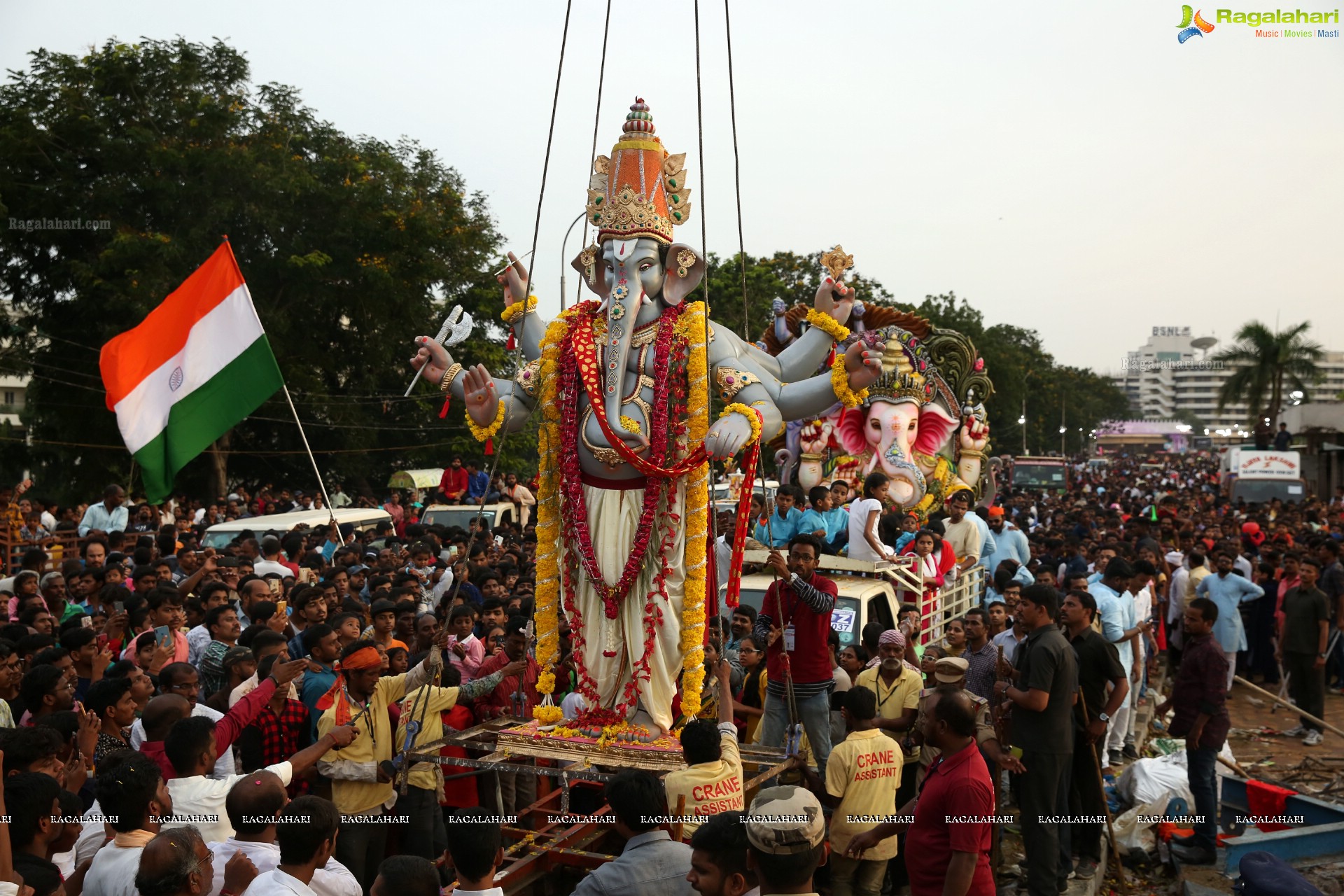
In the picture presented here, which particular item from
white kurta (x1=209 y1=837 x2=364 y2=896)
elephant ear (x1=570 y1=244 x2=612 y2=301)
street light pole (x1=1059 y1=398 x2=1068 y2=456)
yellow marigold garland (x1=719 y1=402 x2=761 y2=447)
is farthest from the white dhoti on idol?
street light pole (x1=1059 y1=398 x2=1068 y2=456)

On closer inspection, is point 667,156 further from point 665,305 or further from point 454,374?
point 454,374

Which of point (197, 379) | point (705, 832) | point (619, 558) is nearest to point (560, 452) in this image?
point (619, 558)

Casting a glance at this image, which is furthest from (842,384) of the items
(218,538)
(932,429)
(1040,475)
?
(1040,475)

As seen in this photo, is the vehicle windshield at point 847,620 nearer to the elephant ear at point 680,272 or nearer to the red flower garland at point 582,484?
the red flower garland at point 582,484

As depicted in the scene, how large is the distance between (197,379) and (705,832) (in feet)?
26.5

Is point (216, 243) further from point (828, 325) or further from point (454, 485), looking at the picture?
point (828, 325)

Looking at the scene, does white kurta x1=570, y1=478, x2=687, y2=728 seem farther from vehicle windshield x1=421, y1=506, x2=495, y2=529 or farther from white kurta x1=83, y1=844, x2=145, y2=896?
vehicle windshield x1=421, y1=506, x2=495, y2=529

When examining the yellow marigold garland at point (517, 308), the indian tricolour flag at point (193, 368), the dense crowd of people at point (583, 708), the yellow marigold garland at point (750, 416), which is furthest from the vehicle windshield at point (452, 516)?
the yellow marigold garland at point (750, 416)

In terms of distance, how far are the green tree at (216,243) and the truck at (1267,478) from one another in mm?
16594

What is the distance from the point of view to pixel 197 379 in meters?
10.4

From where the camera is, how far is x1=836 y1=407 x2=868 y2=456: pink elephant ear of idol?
580 inches

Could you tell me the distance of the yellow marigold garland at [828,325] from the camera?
6.66 metres

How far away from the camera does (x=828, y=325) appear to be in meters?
6.67

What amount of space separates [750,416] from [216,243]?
64.2 feet
